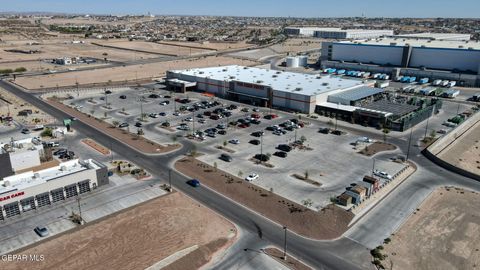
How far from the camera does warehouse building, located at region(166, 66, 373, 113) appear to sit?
95.7m

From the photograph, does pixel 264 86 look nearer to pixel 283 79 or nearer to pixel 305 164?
pixel 283 79

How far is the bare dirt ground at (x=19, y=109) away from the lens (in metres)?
86.4

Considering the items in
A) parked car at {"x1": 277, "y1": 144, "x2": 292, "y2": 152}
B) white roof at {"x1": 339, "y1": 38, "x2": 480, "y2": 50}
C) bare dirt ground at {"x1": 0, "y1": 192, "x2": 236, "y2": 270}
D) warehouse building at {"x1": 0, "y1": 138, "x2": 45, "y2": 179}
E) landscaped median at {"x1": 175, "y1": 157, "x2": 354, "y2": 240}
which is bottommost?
bare dirt ground at {"x1": 0, "y1": 192, "x2": 236, "y2": 270}

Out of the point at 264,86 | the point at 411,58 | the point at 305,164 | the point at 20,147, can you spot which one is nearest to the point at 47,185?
the point at 20,147

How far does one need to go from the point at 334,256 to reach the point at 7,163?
149 ft

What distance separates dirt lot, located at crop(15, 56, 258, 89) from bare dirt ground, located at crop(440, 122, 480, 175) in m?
109

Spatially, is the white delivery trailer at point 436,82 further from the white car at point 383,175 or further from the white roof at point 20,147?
the white roof at point 20,147

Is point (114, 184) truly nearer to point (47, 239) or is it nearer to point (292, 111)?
point (47, 239)

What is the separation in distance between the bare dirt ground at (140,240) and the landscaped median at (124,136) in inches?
838

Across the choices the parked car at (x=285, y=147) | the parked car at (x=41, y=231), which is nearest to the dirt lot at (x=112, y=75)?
the parked car at (x=285, y=147)

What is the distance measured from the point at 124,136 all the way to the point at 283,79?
5571 cm

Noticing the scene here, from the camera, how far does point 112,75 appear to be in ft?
481

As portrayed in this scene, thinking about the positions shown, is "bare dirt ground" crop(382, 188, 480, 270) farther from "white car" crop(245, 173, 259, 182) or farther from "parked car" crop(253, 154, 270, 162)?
"parked car" crop(253, 154, 270, 162)

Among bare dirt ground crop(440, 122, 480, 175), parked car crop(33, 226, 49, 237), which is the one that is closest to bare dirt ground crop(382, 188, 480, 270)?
bare dirt ground crop(440, 122, 480, 175)
